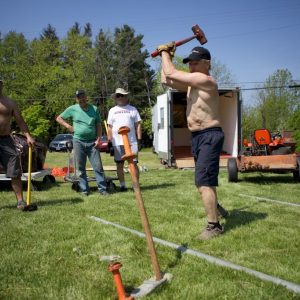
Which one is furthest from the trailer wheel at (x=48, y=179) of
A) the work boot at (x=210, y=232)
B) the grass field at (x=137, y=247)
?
the work boot at (x=210, y=232)

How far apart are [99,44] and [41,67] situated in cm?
781

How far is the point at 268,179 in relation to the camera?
935 centimetres

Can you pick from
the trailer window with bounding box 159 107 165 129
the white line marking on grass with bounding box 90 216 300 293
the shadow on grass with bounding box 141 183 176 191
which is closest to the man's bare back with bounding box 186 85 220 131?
the white line marking on grass with bounding box 90 216 300 293

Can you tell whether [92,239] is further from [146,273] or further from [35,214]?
[35,214]

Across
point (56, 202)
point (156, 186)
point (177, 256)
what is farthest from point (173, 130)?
point (177, 256)

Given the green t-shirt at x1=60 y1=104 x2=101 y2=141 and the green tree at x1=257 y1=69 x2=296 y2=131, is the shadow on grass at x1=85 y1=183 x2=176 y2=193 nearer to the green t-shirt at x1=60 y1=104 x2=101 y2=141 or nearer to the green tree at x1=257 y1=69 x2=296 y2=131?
the green t-shirt at x1=60 y1=104 x2=101 y2=141

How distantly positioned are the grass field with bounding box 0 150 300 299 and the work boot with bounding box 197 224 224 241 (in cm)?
9

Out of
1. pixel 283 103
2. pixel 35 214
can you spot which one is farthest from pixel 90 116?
pixel 283 103

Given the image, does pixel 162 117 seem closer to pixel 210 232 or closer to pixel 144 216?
pixel 210 232

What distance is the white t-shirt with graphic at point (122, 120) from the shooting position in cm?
732

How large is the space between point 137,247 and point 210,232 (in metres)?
0.83

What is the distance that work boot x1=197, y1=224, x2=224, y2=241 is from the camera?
4.22 meters

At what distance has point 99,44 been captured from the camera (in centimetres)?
4478

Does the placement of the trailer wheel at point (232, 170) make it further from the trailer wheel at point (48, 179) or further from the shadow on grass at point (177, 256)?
the shadow on grass at point (177, 256)
